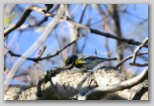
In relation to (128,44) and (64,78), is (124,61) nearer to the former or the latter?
(128,44)

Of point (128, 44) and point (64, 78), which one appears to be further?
point (128, 44)

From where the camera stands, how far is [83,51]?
2.32 meters

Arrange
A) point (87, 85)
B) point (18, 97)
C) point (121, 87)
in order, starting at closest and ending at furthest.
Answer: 1. point (121, 87)
2. point (87, 85)
3. point (18, 97)

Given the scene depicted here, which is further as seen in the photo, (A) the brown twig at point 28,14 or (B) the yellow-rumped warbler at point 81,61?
(A) the brown twig at point 28,14

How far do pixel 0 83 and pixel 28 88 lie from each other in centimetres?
23

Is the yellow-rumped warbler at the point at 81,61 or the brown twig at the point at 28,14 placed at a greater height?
the brown twig at the point at 28,14

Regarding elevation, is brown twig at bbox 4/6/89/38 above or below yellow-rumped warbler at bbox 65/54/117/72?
above

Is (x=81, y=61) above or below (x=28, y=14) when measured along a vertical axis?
below

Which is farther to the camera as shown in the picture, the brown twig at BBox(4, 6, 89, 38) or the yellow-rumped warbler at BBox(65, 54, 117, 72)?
the brown twig at BBox(4, 6, 89, 38)

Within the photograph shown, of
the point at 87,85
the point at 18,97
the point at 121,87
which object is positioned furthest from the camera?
the point at 18,97

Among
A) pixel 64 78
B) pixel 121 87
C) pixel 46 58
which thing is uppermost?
pixel 46 58

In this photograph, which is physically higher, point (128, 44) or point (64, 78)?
point (128, 44)

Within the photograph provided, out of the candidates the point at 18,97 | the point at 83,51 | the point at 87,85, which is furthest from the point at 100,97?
the point at 18,97

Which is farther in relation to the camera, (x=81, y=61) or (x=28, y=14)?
(x=28, y=14)
